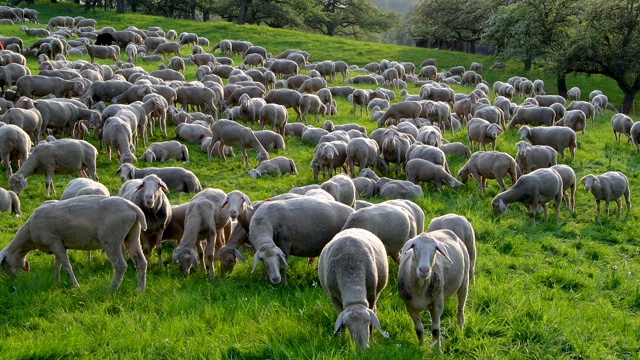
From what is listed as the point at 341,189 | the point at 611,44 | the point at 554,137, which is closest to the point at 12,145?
the point at 341,189

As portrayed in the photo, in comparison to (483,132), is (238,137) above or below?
below

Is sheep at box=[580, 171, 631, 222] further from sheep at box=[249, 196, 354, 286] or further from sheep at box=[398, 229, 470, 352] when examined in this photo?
sheep at box=[398, 229, 470, 352]

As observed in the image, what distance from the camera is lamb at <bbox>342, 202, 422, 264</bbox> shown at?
7855 millimetres

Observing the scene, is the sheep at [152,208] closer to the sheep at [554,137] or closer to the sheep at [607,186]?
the sheep at [607,186]

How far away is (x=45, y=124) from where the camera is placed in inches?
606

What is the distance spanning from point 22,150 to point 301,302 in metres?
9.03


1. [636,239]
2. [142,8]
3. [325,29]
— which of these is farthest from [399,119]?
[142,8]

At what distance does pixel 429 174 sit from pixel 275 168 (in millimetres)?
4003

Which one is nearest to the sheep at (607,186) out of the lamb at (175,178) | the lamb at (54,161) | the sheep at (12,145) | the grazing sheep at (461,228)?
the grazing sheep at (461,228)

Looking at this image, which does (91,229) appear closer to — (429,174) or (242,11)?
(429,174)

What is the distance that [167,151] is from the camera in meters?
15.7

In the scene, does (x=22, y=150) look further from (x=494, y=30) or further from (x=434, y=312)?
(x=494, y=30)

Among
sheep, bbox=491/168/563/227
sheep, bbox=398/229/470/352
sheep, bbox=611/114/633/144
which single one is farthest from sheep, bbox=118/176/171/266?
sheep, bbox=611/114/633/144

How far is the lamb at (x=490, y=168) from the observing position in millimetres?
13852
